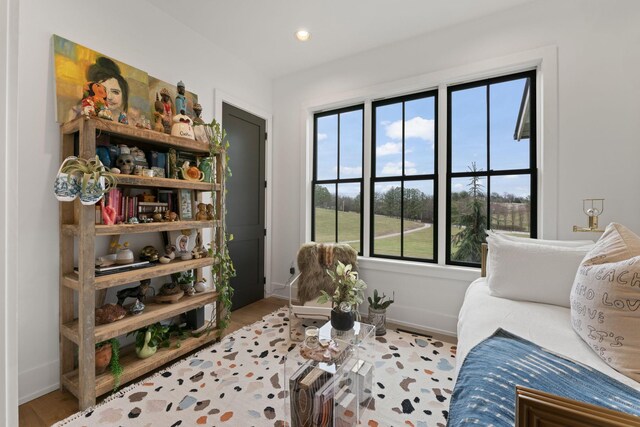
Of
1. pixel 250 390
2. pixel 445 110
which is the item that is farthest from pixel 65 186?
pixel 445 110

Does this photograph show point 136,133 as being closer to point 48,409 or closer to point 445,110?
point 48,409

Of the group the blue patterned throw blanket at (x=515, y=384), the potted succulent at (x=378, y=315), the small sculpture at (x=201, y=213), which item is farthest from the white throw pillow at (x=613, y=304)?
the small sculpture at (x=201, y=213)

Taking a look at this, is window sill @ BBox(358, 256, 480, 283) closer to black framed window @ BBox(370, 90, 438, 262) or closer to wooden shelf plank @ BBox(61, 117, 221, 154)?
black framed window @ BBox(370, 90, 438, 262)

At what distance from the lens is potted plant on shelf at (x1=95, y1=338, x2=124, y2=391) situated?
6.03ft

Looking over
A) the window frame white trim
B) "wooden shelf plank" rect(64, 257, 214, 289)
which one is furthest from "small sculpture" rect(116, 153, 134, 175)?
the window frame white trim

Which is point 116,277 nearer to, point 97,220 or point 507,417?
point 97,220

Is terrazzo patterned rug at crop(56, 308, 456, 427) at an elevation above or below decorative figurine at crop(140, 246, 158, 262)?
below

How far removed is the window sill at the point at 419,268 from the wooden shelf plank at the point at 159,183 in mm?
1758

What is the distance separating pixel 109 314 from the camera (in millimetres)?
1906

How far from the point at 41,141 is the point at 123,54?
0.93m

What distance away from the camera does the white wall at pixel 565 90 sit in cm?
211

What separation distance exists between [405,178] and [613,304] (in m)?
2.05

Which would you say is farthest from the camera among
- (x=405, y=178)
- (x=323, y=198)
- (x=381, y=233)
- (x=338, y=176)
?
(x=323, y=198)

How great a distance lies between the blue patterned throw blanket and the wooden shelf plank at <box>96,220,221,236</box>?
2077mm
